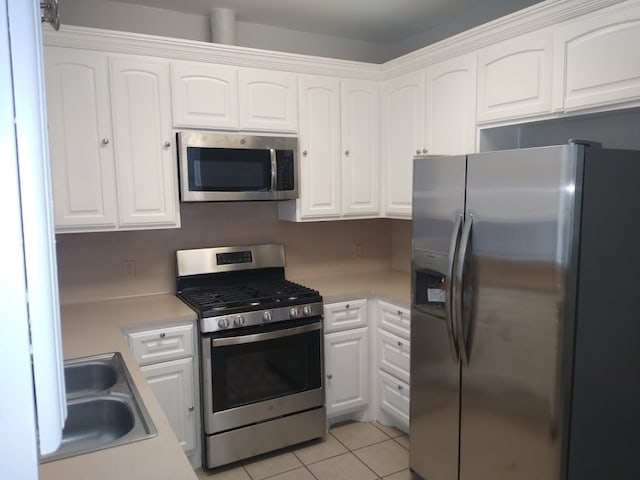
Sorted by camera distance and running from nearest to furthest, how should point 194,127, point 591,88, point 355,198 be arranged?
point 591,88 < point 194,127 < point 355,198

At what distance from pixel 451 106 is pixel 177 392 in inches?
86.5

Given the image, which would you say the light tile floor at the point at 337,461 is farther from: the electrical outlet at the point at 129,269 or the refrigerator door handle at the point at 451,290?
the electrical outlet at the point at 129,269

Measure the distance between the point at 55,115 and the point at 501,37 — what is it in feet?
7.53

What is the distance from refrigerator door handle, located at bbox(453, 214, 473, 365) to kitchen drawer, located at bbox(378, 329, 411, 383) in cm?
70

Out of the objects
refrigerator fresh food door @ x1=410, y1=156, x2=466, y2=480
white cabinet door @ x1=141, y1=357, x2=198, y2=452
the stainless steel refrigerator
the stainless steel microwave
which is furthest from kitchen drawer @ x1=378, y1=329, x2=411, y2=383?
white cabinet door @ x1=141, y1=357, x2=198, y2=452

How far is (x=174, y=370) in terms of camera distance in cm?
254

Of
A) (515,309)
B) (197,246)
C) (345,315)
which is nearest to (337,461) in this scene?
(345,315)

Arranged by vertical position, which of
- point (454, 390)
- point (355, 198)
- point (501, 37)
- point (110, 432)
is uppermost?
point (501, 37)

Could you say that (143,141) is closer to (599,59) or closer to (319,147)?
(319,147)

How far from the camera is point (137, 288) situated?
9.94 feet

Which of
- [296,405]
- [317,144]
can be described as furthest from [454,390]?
[317,144]

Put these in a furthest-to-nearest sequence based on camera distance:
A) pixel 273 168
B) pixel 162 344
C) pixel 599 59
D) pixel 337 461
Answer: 1. pixel 273 168
2. pixel 337 461
3. pixel 162 344
4. pixel 599 59

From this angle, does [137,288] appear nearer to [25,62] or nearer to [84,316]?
[84,316]

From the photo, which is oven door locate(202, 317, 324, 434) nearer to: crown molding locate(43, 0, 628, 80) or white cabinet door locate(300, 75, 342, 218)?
white cabinet door locate(300, 75, 342, 218)
